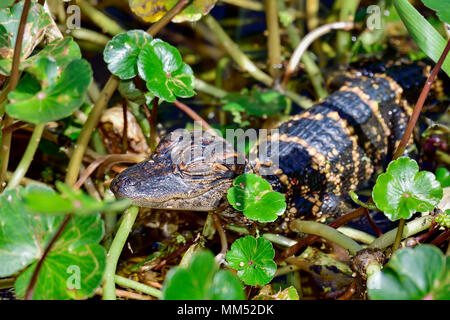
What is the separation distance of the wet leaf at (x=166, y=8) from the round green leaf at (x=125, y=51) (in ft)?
1.13

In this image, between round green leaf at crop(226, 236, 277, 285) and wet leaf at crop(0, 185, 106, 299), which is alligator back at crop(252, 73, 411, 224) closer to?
round green leaf at crop(226, 236, 277, 285)

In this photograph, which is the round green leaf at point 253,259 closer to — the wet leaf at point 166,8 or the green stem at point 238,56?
the wet leaf at point 166,8

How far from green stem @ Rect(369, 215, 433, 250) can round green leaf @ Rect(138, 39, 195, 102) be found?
1.07 meters

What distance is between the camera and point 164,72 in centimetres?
237

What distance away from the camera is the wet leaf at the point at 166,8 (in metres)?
2.63

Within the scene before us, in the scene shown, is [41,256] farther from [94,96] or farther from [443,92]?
[443,92]

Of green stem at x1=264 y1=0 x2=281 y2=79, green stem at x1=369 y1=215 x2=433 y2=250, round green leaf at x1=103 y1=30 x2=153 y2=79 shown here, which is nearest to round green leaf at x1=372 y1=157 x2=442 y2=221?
green stem at x1=369 y1=215 x2=433 y2=250

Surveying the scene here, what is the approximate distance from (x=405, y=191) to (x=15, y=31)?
5.74 feet

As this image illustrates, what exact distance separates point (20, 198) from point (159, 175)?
3.05 feet

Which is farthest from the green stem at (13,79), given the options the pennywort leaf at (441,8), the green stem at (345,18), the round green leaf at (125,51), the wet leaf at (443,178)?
the green stem at (345,18)

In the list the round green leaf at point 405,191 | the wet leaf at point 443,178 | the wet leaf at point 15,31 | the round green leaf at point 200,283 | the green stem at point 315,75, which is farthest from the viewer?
the green stem at point 315,75

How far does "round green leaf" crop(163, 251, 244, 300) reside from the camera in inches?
56.9

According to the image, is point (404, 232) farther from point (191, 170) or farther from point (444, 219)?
point (191, 170)

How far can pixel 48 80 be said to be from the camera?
5.82 feet
